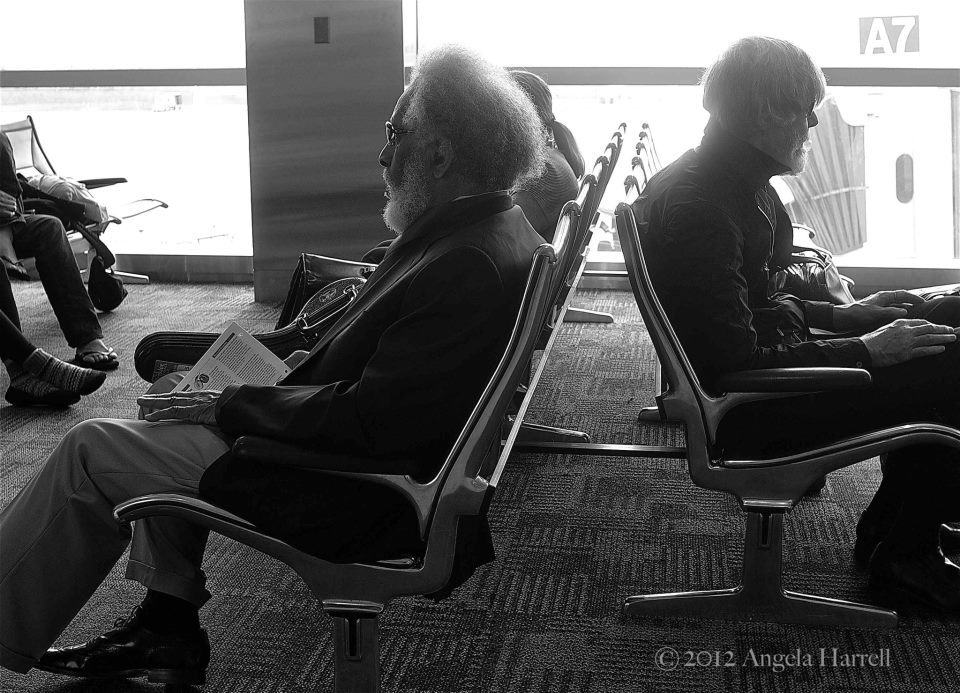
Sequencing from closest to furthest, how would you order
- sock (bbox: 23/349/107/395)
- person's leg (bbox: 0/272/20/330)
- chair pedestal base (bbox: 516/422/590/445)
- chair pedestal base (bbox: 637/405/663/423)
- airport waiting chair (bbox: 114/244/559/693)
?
airport waiting chair (bbox: 114/244/559/693)
chair pedestal base (bbox: 516/422/590/445)
chair pedestal base (bbox: 637/405/663/423)
sock (bbox: 23/349/107/395)
person's leg (bbox: 0/272/20/330)

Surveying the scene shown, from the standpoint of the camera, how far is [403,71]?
492 centimetres

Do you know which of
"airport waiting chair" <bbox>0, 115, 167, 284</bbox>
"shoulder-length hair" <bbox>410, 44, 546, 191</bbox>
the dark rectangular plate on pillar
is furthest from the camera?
the dark rectangular plate on pillar

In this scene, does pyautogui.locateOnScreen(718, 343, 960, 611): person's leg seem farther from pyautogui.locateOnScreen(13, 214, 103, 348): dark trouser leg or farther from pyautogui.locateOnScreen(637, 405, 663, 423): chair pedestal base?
pyautogui.locateOnScreen(13, 214, 103, 348): dark trouser leg

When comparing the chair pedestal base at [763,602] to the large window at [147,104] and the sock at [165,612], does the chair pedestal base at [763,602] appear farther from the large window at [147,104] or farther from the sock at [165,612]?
the large window at [147,104]

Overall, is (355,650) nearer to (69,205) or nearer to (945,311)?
(945,311)

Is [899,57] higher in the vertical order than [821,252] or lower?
higher

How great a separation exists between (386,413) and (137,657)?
0.68 metres

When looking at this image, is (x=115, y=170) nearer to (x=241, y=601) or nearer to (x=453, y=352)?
(x=241, y=601)

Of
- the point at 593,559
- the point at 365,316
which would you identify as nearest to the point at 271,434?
the point at 365,316

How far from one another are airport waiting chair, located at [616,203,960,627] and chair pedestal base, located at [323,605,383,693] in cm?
70

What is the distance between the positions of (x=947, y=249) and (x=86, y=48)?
15.2 feet

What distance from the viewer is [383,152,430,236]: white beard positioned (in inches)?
68.5

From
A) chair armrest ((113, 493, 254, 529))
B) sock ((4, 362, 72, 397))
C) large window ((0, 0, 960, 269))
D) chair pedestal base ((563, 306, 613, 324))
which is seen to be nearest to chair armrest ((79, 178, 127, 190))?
large window ((0, 0, 960, 269))

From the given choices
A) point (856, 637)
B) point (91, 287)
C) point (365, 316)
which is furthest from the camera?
point (91, 287)
